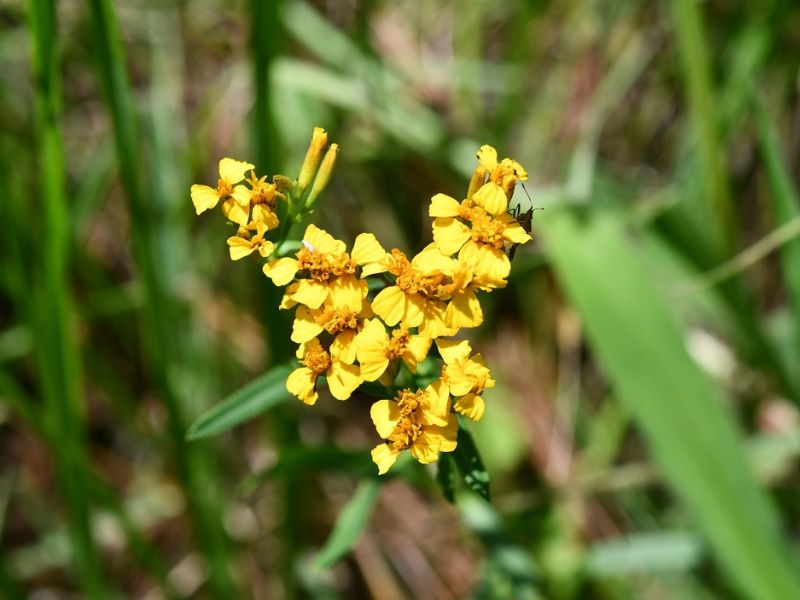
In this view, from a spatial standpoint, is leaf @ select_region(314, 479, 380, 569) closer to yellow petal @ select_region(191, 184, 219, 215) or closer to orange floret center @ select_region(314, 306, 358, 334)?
orange floret center @ select_region(314, 306, 358, 334)

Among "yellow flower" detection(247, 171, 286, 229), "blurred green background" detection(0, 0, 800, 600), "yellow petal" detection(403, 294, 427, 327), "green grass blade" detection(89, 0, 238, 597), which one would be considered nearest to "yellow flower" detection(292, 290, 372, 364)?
"yellow petal" detection(403, 294, 427, 327)

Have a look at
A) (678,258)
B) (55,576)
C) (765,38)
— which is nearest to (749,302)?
(678,258)

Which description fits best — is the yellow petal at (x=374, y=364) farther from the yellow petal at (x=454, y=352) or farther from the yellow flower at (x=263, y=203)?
the yellow flower at (x=263, y=203)

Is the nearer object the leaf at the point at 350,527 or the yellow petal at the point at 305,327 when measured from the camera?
the yellow petal at the point at 305,327

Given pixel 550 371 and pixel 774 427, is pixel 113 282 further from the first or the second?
pixel 774 427

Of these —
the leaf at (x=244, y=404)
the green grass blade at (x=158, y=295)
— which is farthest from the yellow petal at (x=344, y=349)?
the green grass blade at (x=158, y=295)

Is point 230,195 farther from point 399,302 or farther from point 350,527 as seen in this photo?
point 350,527

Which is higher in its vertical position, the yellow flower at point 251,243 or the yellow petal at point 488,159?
the yellow flower at point 251,243
